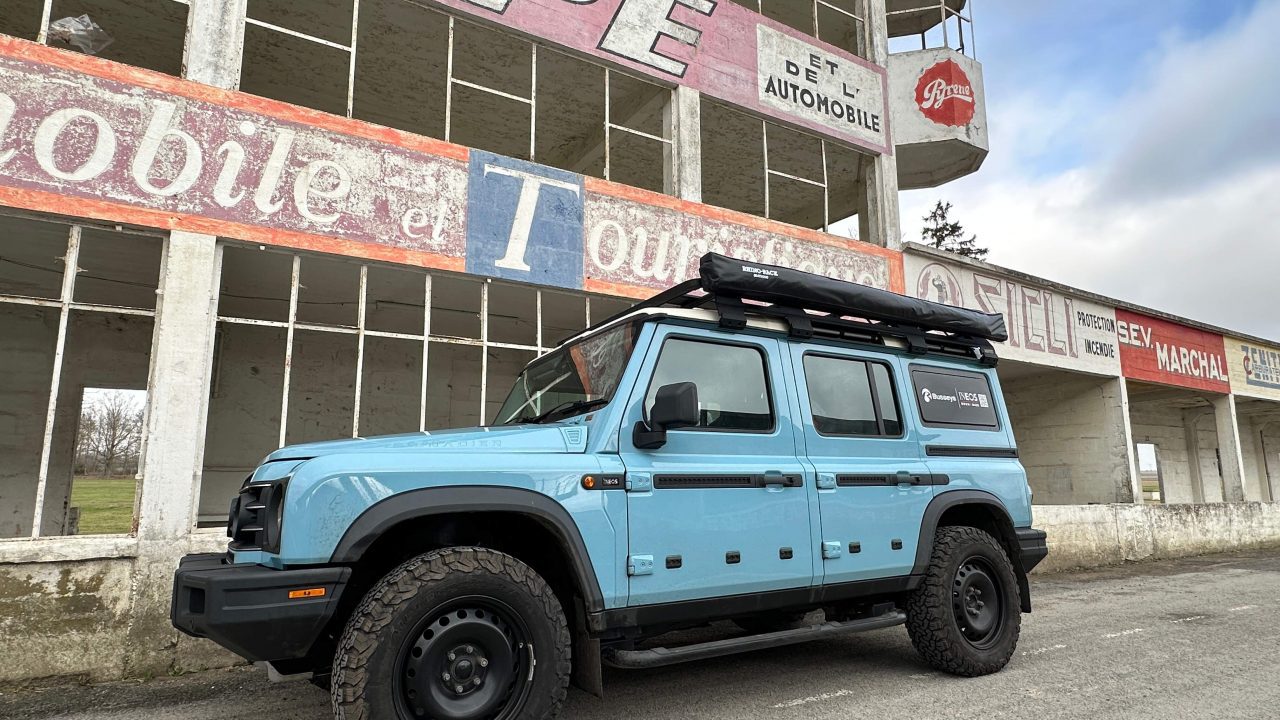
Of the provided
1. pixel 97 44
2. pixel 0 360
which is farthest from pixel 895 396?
pixel 0 360

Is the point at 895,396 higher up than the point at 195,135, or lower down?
lower down

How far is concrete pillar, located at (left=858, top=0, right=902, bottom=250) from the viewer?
12.2 metres

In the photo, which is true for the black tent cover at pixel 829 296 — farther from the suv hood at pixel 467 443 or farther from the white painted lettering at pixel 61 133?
the white painted lettering at pixel 61 133

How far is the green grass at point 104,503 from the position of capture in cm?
1727

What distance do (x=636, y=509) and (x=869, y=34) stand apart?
11.9m

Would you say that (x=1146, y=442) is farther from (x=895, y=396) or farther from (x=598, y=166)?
(x=895, y=396)

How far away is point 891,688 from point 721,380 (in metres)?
2.29

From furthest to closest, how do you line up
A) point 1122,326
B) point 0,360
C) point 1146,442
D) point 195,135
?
point 1146,442, point 1122,326, point 0,360, point 195,135

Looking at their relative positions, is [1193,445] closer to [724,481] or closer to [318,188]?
[724,481]

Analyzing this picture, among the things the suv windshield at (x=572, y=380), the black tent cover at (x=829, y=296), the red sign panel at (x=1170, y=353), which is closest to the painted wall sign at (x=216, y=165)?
the suv windshield at (x=572, y=380)

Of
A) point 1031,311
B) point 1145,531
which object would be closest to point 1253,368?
point 1145,531

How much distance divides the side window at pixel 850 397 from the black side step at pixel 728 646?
46.3 inches

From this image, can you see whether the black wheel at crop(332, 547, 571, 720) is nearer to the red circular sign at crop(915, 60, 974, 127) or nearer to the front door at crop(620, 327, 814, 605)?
the front door at crop(620, 327, 814, 605)

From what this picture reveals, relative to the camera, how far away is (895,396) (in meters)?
5.01
